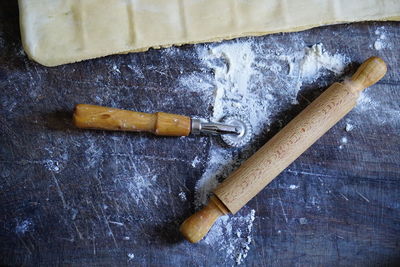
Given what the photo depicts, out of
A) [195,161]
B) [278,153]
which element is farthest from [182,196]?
[278,153]

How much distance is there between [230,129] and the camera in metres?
1.39

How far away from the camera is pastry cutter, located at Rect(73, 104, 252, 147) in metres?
1.32

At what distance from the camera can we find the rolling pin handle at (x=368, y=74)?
1371mm

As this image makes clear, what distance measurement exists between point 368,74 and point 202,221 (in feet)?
2.26

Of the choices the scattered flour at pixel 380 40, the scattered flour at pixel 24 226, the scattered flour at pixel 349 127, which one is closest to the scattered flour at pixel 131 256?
the scattered flour at pixel 24 226

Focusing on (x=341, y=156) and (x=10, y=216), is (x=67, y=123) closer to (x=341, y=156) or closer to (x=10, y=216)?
(x=10, y=216)

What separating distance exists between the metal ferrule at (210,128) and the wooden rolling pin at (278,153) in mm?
122

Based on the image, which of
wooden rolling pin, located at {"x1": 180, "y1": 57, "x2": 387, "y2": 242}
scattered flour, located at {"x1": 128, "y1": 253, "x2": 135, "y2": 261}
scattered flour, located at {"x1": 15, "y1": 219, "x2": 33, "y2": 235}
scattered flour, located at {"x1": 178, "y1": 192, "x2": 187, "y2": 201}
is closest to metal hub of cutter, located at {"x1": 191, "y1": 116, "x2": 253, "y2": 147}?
wooden rolling pin, located at {"x1": 180, "y1": 57, "x2": 387, "y2": 242}

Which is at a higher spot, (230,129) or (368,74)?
(368,74)

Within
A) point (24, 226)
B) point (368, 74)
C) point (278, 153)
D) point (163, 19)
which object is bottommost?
point (24, 226)

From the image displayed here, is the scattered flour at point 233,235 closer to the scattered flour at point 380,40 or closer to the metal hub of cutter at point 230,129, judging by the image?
the metal hub of cutter at point 230,129

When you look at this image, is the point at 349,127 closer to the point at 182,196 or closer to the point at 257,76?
the point at 257,76

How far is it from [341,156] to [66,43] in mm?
Answer: 963

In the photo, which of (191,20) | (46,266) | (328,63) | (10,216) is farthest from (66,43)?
(328,63)
